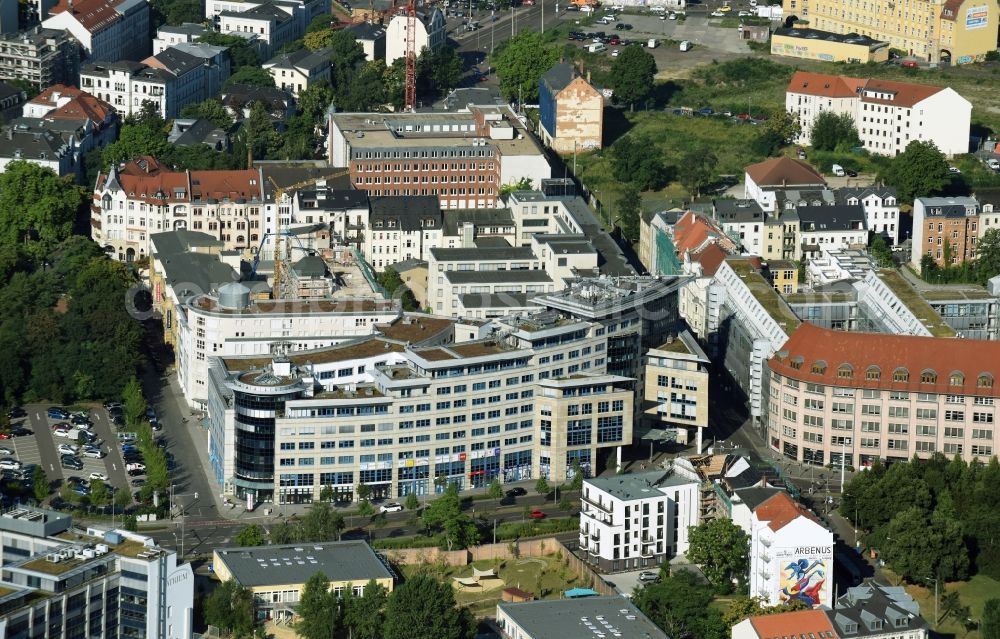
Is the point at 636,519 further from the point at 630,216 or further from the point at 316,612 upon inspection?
the point at 630,216

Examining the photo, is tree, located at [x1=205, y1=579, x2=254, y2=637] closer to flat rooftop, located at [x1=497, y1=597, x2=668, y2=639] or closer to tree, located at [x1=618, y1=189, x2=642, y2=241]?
flat rooftop, located at [x1=497, y1=597, x2=668, y2=639]

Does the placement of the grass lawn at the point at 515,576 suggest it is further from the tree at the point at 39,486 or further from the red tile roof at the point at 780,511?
the tree at the point at 39,486

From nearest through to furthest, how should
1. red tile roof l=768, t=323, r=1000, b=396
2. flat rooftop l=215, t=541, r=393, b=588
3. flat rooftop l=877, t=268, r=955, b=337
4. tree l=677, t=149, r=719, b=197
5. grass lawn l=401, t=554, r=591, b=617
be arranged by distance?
flat rooftop l=215, t=541, r=393, b=588, grass lawn l=401, t=554, r=591, b=617, red tile roof l=768, t=323, r=1000, b=396, flat rooftop l=877, t=268, r=955, b=337, tree l=677, t=149, r=719, b=197

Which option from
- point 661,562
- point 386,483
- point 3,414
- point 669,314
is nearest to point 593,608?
point 661,562

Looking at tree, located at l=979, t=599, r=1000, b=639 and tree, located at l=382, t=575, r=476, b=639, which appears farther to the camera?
tree, located at l=979, t=599, r=1000, b=639

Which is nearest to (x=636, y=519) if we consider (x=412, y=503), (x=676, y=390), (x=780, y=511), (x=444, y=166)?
(x=780, y=511)

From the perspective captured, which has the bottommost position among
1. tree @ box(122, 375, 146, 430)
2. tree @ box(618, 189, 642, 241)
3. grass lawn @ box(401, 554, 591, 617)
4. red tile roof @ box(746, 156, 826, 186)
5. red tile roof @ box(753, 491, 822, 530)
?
grass lawn @ box(401, 554, 591, 617)

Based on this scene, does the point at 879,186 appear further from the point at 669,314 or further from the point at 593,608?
the point at 593,608

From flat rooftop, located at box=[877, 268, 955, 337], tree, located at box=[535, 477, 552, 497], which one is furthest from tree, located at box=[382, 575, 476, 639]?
flat rooftop, located at box=[877, 268, 955, 337]
